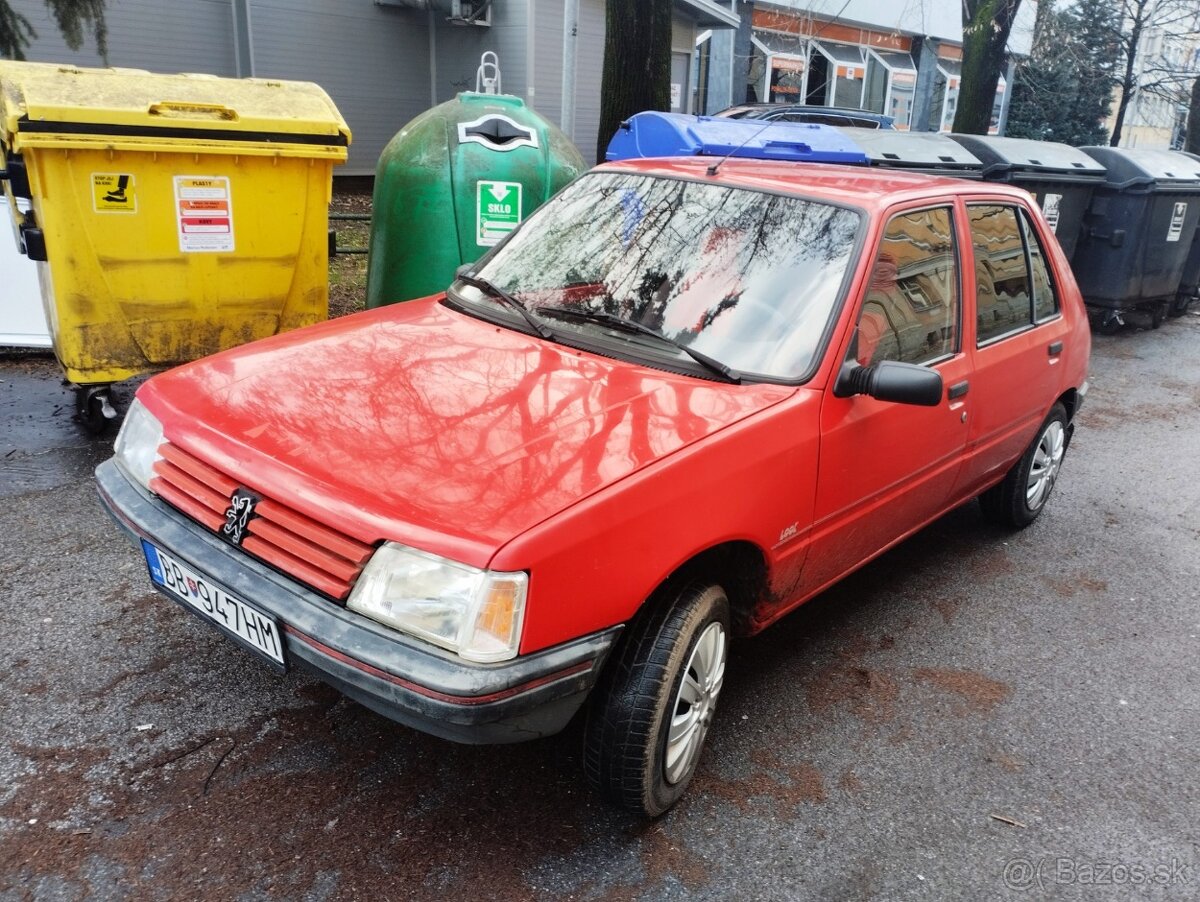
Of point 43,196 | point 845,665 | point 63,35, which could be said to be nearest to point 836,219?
point 845,665

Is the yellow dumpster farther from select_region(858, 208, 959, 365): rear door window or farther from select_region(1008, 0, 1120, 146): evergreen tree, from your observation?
select_region(1008, 0, 1120, 146): evergreen tree

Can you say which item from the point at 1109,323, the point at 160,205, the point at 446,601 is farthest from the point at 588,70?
the point at 446,601

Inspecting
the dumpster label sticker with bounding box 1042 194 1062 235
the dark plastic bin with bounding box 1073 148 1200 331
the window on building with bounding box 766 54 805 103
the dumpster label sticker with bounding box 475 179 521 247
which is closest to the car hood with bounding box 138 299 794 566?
the dumpster label sticker with bounding box 475 179 521 247

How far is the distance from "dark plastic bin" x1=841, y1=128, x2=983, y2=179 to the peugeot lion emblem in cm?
601

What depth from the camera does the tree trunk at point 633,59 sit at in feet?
25.8

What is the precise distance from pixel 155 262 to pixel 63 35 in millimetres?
9223

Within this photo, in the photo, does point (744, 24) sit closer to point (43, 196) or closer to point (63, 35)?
point (63, 35)

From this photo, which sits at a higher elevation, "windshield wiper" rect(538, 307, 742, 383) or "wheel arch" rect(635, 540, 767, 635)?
"windshield wiper" rect(538, 307, 742, 383)

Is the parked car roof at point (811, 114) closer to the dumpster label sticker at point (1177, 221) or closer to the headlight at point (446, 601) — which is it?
the dumpster label sticker at point (1177, 221)

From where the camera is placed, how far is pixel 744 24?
20.2 meters

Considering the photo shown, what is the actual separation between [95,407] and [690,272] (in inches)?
136

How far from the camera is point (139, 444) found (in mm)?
2850

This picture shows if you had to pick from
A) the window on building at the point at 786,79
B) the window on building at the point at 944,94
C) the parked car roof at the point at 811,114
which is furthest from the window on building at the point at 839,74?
the parked car roof at the point at 811,114

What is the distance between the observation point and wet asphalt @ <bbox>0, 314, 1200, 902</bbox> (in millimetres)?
2500
